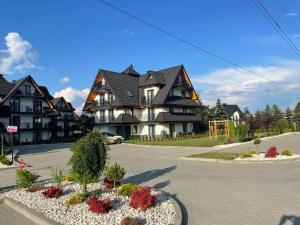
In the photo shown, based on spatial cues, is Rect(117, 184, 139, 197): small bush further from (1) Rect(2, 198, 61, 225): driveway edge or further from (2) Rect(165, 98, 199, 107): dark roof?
(2) Rect(165, 98, 199, 107): dark roof

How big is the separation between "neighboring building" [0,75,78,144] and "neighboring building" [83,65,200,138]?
7.56 m

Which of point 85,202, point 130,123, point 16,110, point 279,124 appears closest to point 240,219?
point 85,202

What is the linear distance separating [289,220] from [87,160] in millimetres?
5693

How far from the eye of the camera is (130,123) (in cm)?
4706

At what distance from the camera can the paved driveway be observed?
7.99 meters

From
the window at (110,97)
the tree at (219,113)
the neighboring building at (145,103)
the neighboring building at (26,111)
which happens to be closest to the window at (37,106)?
the neighboring building at (26,111)

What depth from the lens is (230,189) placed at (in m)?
11.0

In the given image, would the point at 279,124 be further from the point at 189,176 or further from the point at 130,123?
the point at 189,176

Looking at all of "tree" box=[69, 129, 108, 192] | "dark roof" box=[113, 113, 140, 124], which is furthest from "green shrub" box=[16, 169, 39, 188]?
"dark roof" box=[113, 113, 140, 124]

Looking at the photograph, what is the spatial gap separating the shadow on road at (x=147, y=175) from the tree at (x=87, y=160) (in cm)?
382

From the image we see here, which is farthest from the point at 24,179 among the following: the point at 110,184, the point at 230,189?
the point at 230,189

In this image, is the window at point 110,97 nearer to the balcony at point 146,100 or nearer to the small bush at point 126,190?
the balcony at point 146,100

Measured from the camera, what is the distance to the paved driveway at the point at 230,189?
26.2 feet

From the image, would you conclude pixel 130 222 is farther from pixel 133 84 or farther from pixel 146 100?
pixel 133 84
